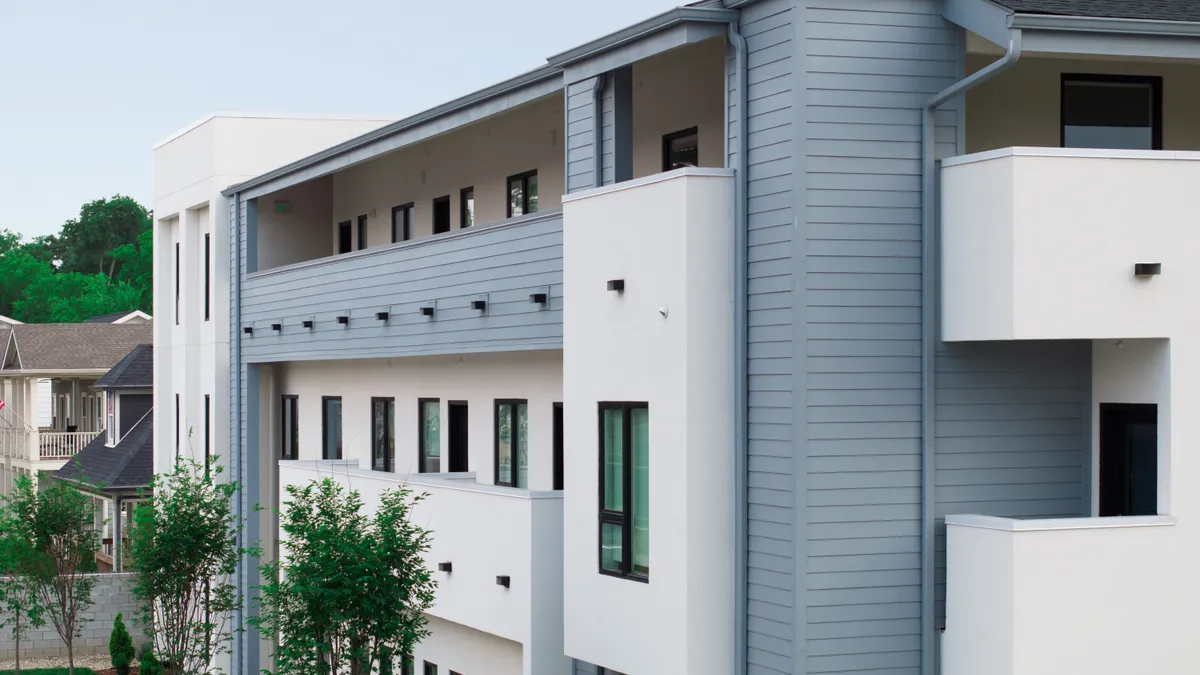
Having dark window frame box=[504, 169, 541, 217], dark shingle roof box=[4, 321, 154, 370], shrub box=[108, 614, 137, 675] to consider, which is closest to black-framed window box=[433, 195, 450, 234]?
dark window frame box=[504, 169, 541, 217]

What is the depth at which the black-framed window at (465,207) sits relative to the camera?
2497 centimetres

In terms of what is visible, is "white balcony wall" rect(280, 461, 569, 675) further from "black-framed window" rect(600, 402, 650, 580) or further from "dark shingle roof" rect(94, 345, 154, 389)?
"dark shingle roof" rect(94, 345, 154, 389)

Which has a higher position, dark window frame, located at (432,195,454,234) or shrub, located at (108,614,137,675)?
dark window frame, located at (432,195,454,234)

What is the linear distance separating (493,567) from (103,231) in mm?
121124

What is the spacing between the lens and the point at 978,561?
1378 centimetres

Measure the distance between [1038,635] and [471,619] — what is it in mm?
8656

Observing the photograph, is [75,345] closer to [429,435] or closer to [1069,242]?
[429,435]

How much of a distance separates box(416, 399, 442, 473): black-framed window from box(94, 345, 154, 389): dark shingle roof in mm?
23555

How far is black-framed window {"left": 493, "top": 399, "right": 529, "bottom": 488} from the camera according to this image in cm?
2259

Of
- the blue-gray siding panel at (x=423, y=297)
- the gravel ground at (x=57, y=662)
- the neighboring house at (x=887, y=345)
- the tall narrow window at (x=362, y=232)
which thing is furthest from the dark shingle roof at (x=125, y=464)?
the neighboring house at (x=887, y=345)

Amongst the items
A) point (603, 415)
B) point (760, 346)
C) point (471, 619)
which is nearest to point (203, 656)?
point (471, 619)

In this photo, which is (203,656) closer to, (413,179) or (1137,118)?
(413,179)

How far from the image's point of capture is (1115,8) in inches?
569

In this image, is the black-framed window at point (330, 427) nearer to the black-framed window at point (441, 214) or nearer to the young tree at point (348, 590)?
the black-framed window at point (441, 214)
